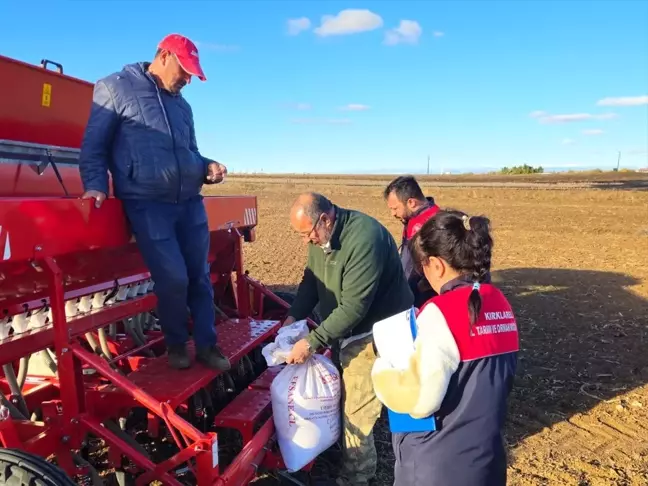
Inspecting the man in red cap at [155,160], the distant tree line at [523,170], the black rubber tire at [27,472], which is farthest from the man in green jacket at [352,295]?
the distant tree line at [523,170]

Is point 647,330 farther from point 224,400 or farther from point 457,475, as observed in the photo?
point 457,475

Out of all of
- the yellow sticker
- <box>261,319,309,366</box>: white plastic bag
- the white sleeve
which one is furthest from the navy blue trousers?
the white sleeve

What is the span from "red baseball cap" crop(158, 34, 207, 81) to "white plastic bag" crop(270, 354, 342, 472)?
5.39 feet

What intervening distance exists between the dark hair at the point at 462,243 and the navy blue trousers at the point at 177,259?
4.78 ft

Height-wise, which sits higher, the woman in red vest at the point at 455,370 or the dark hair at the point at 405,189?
the dark hair at the point at 405,189

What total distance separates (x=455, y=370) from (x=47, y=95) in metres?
3.22

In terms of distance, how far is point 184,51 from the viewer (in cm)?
301

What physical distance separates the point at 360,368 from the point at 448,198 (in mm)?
21869

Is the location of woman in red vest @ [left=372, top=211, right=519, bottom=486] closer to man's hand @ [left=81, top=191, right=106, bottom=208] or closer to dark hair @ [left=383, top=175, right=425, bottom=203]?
man's hand @ [left=81, top=191, right=106, bottom=208]

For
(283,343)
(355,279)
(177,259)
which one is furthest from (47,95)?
(355,279)

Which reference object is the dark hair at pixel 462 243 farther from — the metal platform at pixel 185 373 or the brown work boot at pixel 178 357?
the brown work boot at pixel 178 357

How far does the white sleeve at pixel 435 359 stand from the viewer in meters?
1.84

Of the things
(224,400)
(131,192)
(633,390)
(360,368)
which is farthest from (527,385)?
Result: (131,192)

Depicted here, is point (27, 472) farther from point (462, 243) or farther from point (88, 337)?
point (462, 243)
